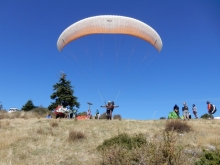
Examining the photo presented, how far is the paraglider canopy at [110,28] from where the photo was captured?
19.2 m

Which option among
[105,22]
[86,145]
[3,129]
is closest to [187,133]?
[86,145]

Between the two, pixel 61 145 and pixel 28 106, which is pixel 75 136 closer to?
pixel 61 145

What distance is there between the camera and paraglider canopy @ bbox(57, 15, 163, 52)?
1916 centimetres

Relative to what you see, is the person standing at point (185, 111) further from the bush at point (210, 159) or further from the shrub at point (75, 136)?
the bush at point (210, 159)

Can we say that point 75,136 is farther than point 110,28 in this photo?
No

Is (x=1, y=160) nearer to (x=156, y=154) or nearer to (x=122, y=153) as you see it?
(x=122, y=153)

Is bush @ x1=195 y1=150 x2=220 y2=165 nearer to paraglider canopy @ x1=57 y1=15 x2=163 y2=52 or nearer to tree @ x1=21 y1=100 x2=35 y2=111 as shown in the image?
paraglider canopy @ x1=57 y1=15 x2=163 y2=52

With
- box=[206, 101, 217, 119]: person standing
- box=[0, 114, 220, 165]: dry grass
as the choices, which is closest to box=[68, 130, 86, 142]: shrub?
box=[0, 114, 220, 165]: dry grass

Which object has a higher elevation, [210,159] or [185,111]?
[185,111]

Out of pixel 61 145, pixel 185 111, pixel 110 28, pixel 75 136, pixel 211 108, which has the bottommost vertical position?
pixel 61 145

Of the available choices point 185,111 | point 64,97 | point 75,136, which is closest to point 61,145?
point 75,136

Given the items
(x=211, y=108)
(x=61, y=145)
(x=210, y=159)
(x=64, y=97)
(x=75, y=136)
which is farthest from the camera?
(x=64, y=97)

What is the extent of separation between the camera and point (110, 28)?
64.6ft

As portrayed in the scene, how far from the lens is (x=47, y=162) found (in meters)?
9.61
